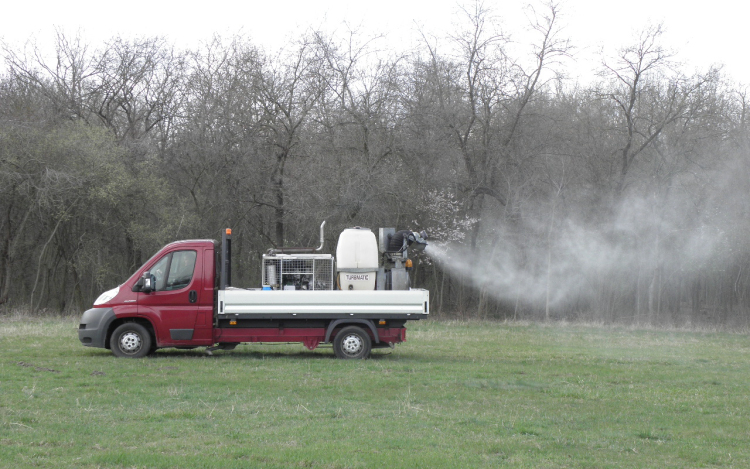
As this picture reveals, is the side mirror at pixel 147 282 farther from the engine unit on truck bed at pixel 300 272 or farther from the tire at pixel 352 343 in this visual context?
the tire at pixel 352 343

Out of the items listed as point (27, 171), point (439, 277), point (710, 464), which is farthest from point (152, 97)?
point (710, 464)

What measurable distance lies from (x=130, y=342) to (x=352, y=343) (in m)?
4.57

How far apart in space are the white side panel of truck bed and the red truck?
0.02 m

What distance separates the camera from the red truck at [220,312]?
48.9 feet

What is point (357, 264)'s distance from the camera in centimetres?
1570

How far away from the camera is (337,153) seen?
1246 inches

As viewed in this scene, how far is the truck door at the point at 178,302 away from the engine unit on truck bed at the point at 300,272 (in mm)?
1467

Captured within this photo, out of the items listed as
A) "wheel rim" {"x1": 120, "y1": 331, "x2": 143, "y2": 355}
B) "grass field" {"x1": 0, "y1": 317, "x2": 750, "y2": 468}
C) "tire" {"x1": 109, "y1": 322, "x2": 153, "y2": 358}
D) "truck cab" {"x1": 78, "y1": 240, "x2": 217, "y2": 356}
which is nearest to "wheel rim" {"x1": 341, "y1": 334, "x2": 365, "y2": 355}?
"grass field" {"x1": 0, "y1": 317, "x2": 750, "y2": 468}

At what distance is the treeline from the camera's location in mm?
31750

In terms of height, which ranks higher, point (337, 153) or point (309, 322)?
point (337, 153)

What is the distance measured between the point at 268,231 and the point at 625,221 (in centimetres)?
1658

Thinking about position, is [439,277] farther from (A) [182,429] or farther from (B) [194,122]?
(A) [182,429]

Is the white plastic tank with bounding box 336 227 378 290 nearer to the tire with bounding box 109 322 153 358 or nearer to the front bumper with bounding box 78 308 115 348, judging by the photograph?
the tire with bounding box 109 322 153 358

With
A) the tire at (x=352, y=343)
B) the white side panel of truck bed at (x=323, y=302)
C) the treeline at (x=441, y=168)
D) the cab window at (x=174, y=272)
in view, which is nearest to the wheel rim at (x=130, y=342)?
the cab window at (x=174, y=272)
